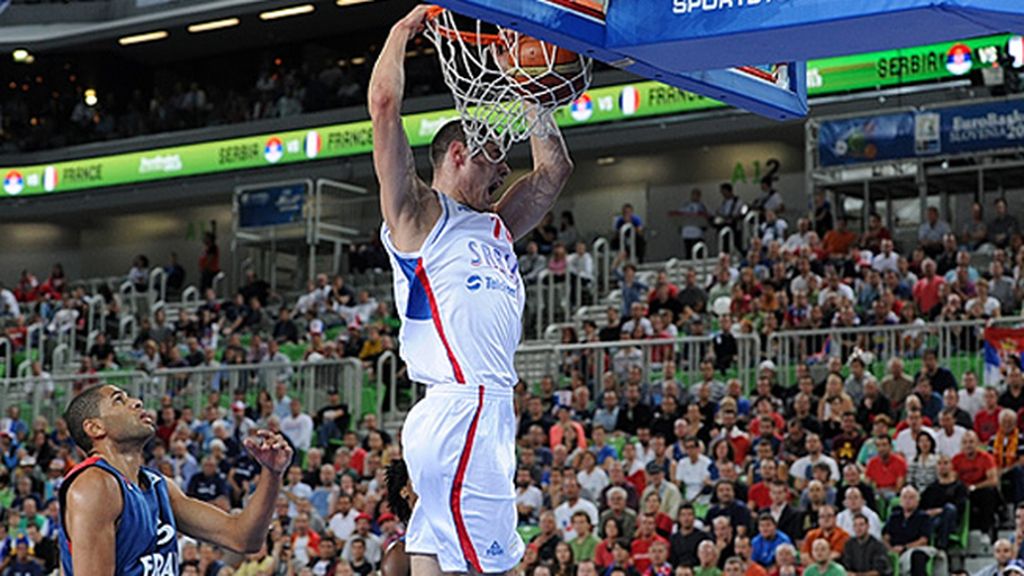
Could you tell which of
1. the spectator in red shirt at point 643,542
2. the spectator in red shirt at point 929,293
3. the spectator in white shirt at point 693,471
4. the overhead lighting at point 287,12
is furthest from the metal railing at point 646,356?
the overhead lighting at point 287,12

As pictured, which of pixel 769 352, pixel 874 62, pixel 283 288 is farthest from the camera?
pixel 283 288

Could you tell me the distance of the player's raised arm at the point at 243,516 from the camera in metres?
7.04

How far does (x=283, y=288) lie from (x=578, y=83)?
88.4ft

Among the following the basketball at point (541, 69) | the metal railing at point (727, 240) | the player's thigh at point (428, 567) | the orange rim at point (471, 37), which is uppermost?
the metal railing at point (727, 240)

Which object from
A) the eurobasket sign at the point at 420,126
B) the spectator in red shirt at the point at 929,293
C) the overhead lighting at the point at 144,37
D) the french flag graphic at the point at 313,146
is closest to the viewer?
the spectator in red shirt at the point at 929,293

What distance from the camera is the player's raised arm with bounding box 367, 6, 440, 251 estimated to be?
618cm

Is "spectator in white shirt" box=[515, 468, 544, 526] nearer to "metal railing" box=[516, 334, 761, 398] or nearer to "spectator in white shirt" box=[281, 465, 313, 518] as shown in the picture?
"spectator in white shirt" box=[281, 465, 313, 518]

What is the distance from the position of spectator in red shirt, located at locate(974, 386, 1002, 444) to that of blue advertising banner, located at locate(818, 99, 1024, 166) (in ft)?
29.6

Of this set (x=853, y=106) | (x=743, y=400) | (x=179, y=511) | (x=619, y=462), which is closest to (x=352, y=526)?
(x=619, y=462)

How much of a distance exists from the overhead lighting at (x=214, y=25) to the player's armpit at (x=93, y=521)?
1240 inches

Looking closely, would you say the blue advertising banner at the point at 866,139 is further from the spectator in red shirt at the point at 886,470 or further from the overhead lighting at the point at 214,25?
the overhead lighting at the point at 214,25

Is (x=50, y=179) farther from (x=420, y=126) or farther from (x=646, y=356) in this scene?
(x=646, y=356)

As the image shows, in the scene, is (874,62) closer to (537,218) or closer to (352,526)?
(352,526)

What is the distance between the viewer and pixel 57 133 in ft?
131
